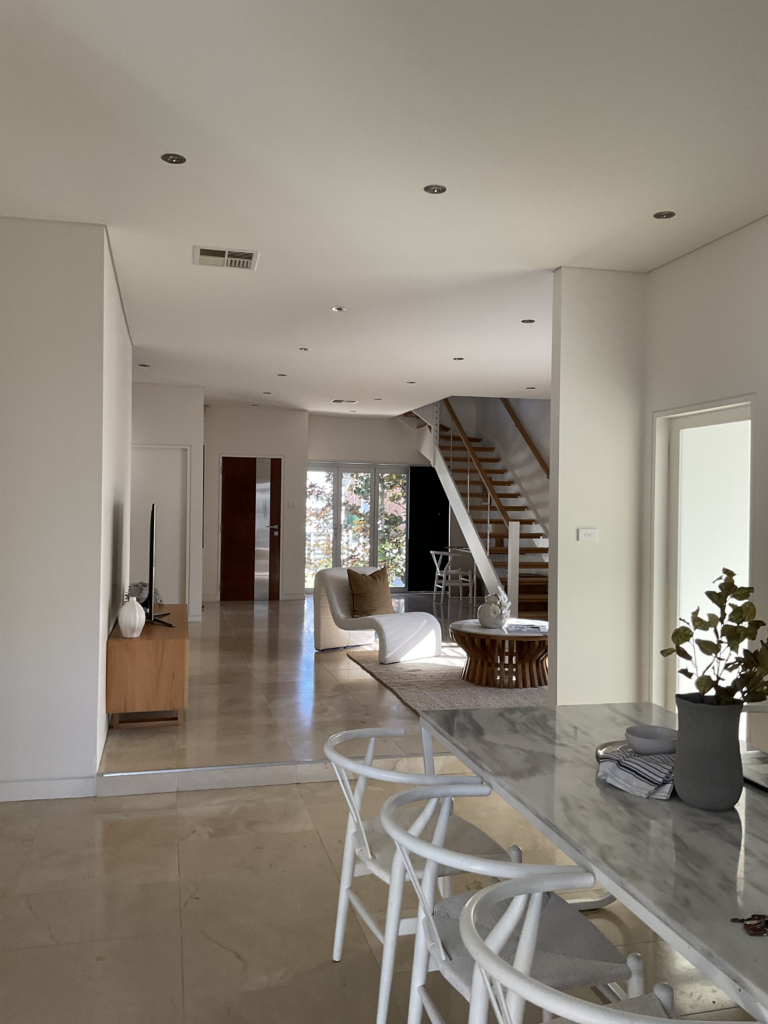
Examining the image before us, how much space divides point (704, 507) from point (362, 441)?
29.0ft

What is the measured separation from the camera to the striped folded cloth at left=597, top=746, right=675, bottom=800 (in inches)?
72.0

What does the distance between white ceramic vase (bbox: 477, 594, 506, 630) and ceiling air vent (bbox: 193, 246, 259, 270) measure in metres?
3.34

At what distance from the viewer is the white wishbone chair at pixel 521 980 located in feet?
3.65

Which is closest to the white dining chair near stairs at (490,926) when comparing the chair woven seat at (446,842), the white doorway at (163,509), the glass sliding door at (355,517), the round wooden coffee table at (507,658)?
the chair woven seat at (446,842)

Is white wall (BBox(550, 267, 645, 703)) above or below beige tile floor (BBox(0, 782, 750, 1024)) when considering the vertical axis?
above

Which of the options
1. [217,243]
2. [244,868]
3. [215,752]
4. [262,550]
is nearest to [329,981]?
[244,868]

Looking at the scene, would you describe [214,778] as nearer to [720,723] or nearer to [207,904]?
[207,904]

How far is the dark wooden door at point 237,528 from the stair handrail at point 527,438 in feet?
12.1

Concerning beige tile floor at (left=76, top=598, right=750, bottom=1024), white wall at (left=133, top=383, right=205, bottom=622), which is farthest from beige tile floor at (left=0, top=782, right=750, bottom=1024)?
white wall at (left=133, top=383, right=205, bottom=622)

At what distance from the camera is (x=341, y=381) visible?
9109mm

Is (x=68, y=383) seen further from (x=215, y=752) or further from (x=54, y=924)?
(x=54, y=924)

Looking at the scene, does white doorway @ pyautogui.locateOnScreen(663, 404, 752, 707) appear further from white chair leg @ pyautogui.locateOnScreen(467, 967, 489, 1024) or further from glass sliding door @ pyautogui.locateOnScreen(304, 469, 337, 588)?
glass sliding door @ pyautogui.locateOnScreen(304, 469, 337, 588)

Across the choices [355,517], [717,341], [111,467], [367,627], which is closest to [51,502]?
[111,467]

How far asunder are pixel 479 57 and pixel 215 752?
3.56 metres
